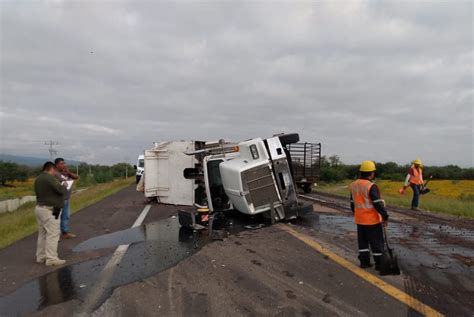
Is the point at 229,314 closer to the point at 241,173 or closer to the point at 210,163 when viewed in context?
the point at 241,173

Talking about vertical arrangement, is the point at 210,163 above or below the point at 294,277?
above

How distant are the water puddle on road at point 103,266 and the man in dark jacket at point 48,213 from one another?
0.56 meters

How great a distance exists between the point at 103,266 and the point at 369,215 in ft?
13.6

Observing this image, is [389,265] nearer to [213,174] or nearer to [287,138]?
[287,138]

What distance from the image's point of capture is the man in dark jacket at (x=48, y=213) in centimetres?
653

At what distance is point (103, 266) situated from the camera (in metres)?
6.22

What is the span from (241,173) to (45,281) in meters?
4.22

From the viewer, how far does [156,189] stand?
1474 centimetres

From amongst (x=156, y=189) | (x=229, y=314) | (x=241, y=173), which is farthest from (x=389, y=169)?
(x=229, y=314)

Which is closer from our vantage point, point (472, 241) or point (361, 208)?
point (361, 208)

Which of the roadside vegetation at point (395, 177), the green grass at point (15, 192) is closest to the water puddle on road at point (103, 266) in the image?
the roadside vegetation at point (395, 177)

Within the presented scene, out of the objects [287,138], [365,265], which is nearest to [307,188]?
[287,138]

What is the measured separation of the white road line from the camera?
14.4 ft

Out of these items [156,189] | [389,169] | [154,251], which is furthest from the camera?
[389,169]
